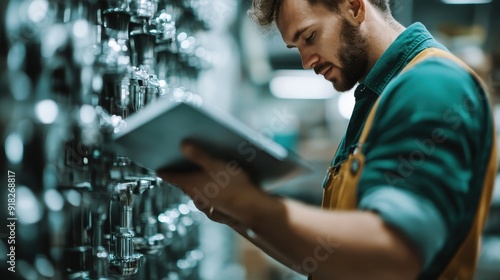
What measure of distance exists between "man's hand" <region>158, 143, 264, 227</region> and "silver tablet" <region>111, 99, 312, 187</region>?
0.04 ft

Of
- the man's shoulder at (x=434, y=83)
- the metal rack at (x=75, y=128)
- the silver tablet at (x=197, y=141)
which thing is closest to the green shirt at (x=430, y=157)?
the man's shoulder at (x=434, y=83)

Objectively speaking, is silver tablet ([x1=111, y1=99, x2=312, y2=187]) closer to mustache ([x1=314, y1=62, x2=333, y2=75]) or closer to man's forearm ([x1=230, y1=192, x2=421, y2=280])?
man's forearm ([x1=230, y1=192, x2=421, y2=280])

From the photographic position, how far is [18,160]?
3.61 feet

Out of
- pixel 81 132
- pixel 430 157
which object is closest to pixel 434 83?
pixel 430 157

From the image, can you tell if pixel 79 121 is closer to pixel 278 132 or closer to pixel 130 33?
pixel 130 33

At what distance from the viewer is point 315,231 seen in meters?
0.72

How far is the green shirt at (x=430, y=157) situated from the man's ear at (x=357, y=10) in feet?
0.75

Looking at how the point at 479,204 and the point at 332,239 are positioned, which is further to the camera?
the point at 479,204

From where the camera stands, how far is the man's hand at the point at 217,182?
2.41 feet

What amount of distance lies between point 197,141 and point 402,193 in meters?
0.28

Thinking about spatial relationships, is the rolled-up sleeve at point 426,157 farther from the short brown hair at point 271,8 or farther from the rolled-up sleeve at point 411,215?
the short brown hair at point 271,8

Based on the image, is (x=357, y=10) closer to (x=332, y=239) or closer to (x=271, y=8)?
(x=271, y=8)

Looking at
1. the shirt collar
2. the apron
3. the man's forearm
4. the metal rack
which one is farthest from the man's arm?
the metal rack

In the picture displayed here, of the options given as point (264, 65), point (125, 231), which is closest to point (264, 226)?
point (125, 231)
